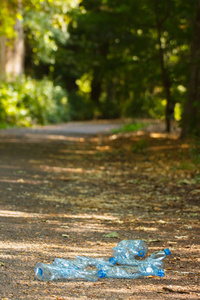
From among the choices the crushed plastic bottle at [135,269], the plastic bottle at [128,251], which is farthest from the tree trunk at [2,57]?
the crushed plastic bottle at [135,269]

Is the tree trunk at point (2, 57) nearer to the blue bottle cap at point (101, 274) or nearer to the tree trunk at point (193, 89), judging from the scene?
the tree trunk at point (193, 89)

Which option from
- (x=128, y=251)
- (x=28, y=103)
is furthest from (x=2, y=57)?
(x=128, y=251)

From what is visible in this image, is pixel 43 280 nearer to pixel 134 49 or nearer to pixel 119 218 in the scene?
pixel 119 218

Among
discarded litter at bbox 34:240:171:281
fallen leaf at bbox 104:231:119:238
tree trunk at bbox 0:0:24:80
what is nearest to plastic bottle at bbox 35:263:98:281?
discarded litter at bbox 34:240:171:281

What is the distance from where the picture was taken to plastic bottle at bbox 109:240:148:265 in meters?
4.54

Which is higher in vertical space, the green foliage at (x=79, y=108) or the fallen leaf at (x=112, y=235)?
the fallen leaf at (x=112, y=235)

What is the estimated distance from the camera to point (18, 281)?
154 inches

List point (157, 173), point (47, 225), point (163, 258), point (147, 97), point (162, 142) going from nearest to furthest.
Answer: point (163, 258) → point (47, 225) → point (157, 173) → point (162, 142) → point (147, 97)

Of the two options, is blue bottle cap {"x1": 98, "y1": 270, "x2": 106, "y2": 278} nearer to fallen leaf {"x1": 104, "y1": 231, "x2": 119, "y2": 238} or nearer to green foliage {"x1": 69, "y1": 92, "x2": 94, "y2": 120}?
fallen leaf {"x1": 104, "y1": 231, "x2": 119, "y2": 238}

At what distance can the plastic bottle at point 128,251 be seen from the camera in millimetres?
4543

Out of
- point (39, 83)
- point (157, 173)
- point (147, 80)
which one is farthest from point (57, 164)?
point (39, 83)

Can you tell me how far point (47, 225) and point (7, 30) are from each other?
1096 cm

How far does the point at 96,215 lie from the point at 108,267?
7.25ft

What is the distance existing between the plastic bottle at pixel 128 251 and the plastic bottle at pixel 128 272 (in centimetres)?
18
